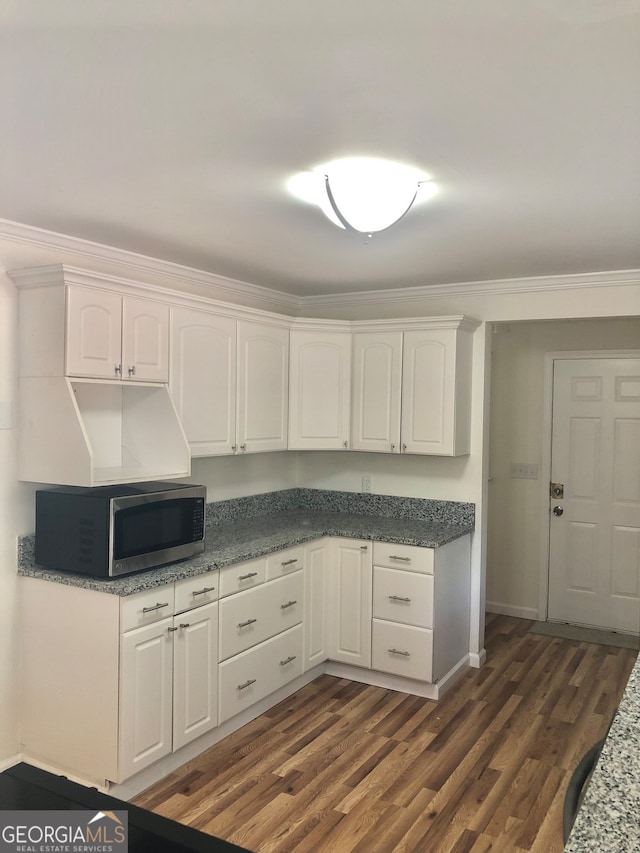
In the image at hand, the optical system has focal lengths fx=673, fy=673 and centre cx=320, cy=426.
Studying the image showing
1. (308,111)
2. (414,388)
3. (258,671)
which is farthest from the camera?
(414,388)

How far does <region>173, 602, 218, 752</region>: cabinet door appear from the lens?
3.00 meters

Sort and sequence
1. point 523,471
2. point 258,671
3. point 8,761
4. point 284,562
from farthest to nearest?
point 523,471, point 284,562, point 258,671, point 8,761

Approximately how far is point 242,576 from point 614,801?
2.49 meters

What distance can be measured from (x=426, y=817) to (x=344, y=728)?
2.69 feet

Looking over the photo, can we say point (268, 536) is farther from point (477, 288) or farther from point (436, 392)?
point (477, 288)

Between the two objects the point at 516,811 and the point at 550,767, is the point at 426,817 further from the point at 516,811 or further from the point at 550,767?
the point at 550,767

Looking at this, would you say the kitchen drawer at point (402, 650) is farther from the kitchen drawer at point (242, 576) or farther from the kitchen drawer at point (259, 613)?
the kitchen drawer at point (242, 576)

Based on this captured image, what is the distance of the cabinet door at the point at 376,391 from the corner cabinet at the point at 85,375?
56.7 inches

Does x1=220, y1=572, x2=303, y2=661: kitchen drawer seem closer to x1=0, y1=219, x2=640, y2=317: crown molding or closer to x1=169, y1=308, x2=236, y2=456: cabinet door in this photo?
x1=169, y1=308, x2=236, y2=456: cabinet door

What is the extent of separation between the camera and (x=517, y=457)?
211 inches

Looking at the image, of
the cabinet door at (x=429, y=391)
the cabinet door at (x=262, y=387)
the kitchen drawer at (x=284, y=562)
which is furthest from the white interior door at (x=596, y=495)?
the kitchen drawer at (x=284, y=562)

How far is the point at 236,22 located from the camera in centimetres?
138

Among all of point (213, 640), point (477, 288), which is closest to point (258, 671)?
point (213, 640)

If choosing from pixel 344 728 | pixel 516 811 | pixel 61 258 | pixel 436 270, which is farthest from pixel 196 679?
pixel 436 270
